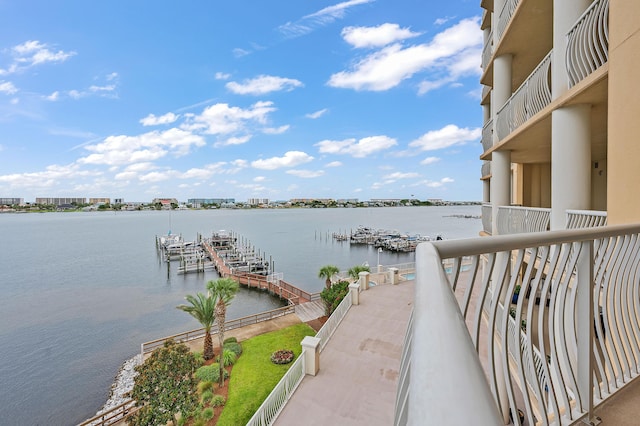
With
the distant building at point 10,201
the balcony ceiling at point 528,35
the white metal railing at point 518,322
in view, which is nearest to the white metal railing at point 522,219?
the white metal railing at point 518,322

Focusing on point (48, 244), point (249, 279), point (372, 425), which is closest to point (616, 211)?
point (372, 425)

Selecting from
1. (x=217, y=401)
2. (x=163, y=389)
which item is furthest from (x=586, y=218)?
(x=217, y=401)

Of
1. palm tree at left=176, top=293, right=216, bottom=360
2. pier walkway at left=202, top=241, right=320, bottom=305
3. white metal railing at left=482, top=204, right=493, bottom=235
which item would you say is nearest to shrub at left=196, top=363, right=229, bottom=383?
palm tree at left=176, top=293, right=216, bottom=360

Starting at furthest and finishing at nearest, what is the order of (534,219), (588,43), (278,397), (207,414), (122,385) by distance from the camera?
(122,385)
(207,414)
(278,397)
(534,219)
(588,43)

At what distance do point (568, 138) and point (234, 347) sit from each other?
15.4 meters

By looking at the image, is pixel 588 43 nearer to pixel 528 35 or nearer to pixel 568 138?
pixel 568 138

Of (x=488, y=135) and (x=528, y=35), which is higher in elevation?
(x=528, y=35)

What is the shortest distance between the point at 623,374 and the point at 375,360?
7.56m

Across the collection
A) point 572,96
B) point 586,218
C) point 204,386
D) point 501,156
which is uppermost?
point 572,96

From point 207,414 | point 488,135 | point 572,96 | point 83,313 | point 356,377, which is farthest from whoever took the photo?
point 83,313

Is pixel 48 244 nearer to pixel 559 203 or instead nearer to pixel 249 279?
pixel 249 279

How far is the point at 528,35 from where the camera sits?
261 inches

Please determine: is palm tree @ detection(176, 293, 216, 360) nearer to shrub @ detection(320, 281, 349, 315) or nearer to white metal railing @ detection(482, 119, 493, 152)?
shrub @ detection(320, 281, 349, 315)

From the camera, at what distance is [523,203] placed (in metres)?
11.4
